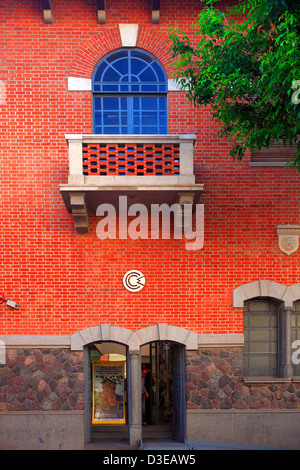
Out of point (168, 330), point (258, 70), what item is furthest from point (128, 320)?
point (258, 70)

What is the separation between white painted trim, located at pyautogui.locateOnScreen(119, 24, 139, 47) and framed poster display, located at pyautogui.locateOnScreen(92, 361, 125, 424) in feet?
23.7

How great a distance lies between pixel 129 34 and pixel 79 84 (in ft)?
5.34

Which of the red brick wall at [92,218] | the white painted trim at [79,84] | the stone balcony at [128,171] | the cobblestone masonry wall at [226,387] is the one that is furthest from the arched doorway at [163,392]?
the white painted trim at [79,84]

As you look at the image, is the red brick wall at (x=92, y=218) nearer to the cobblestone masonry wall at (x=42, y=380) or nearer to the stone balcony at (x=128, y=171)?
the cobblestone masonry wall at (x=42, y=380)

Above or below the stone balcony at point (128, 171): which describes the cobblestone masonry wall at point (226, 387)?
below

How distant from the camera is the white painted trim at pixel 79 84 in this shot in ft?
33.0

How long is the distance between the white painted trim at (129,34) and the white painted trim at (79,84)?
120cm

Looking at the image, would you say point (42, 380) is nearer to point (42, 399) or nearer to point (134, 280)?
point (42, 399)

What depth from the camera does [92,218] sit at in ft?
32.4

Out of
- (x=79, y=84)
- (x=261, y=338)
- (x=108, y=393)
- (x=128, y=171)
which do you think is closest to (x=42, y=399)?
(x=108, y=393)

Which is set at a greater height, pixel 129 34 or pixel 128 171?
pixel 129 34

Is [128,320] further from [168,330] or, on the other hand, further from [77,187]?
[77,187]

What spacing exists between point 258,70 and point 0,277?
21.5 ft

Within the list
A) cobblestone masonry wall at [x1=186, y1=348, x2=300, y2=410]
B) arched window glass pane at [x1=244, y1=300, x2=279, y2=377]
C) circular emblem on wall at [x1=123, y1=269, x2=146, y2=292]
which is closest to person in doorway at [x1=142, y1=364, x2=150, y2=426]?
cobblestone masonry wall at [x1=186, y1=348, x2=300, y2=410]
